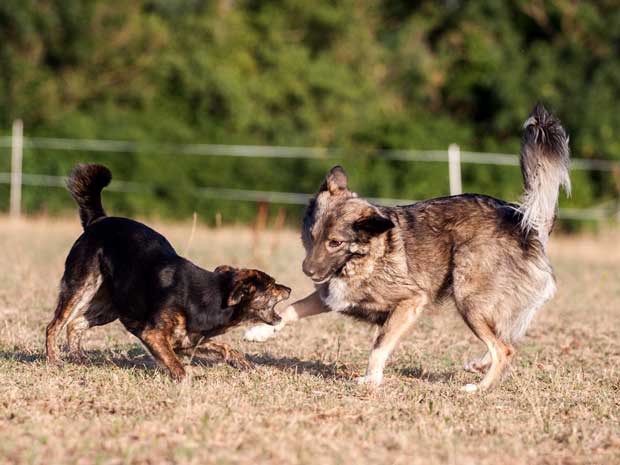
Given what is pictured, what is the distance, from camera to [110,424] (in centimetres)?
468

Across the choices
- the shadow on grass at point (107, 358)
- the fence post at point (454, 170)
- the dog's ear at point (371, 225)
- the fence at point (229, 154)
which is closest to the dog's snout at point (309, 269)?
the dog's ear at point (371, 225)

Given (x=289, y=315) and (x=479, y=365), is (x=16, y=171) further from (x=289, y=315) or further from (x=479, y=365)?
(x=479, y=365)

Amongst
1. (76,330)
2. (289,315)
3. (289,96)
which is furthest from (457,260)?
(289,96)

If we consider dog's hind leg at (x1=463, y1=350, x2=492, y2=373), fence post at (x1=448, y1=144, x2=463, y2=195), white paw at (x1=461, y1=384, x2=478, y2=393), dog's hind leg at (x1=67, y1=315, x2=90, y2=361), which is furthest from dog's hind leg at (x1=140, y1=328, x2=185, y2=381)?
fence post at (x1=448, y1=144, x2=463, y2=195)

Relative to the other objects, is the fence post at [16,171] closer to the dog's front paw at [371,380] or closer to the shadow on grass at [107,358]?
the shadow on grass at [107,358]

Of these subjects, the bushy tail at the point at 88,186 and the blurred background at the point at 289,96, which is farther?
the blurred background at the point at 289,96

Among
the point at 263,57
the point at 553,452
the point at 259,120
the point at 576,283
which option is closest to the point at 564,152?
the point at 553,452

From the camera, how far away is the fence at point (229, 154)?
59.7 feet

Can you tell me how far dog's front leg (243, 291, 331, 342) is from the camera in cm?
666

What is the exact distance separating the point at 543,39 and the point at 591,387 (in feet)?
73.3

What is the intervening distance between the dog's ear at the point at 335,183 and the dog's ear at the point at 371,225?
36cm

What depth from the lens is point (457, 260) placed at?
646cm

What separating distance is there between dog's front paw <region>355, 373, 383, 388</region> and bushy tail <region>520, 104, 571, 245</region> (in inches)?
56.6

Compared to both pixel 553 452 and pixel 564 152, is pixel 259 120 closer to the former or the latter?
pixel 564 152
